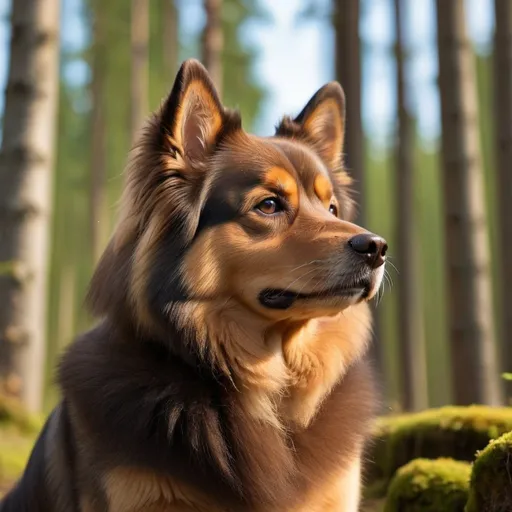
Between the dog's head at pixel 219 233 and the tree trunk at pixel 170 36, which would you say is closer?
the dog's head at pixel 219 233

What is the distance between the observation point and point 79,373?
12.9ft

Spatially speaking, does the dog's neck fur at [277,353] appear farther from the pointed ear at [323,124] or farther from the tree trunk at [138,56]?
the tree trunk at [138,56]

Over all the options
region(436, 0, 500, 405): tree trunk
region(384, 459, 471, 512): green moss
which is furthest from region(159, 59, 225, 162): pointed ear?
region(436, 0, 500, 405): tree trunk

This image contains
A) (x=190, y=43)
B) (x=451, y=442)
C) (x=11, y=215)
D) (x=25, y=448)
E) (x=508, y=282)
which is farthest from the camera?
(x=190, y=43)

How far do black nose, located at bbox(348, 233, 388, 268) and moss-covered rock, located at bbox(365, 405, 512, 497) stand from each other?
158 cm

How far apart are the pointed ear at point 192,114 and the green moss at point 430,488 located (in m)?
2.37

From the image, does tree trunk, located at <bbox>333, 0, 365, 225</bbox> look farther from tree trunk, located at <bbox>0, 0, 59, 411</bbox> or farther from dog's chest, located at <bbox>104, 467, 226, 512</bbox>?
dog's chest, located at <bbox>104, 467, 226, 512</bbox>

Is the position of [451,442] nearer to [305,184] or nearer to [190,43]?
[305,184]

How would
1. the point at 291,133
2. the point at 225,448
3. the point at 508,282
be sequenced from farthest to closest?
1. the point at 508,282
2. the point at 291,133
3. the point at 225,448

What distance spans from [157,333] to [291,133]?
1.64 m

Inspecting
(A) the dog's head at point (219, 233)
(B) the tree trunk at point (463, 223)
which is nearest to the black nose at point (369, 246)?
(A) the dog's head at point (219, 233)

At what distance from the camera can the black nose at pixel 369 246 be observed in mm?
3744

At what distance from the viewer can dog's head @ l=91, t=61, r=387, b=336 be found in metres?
3.82

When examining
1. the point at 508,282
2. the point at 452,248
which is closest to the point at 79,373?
the point at 452,248
